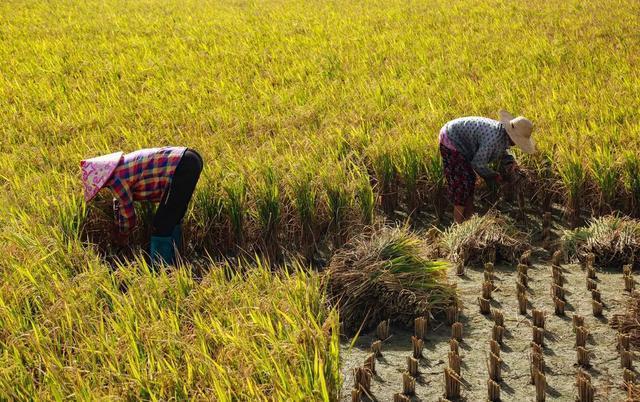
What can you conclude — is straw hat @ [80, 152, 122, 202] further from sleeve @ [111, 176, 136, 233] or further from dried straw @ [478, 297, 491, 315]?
dried straw @ [478, 297, 491, 315]

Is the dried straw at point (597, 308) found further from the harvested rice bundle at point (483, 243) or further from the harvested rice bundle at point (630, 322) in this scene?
the harvested rice bundle at point (483, 243)

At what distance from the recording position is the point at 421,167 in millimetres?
5309

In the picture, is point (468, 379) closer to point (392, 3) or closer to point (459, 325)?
point (459, 325)

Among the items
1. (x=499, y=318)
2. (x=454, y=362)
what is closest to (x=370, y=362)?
(x=454, y=362)

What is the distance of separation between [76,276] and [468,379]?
5.90ft

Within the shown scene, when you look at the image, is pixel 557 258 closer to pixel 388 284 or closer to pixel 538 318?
pixel 538 318

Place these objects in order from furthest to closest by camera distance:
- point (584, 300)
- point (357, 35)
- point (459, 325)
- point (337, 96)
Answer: point (357, 35)
point (337, 96)
point (584, 300)
point (459, 325)

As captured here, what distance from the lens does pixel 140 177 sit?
4.34 metres

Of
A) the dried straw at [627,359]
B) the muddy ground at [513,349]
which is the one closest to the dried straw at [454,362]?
the muddy ground at [513,349]

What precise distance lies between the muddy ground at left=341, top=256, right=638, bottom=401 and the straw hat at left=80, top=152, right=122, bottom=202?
4.93ft

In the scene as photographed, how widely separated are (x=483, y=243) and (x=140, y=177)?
6.07 ft

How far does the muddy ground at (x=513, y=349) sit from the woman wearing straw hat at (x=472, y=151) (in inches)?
28.3

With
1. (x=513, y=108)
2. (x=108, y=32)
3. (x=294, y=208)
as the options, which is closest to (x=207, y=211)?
(x=294, y=208)

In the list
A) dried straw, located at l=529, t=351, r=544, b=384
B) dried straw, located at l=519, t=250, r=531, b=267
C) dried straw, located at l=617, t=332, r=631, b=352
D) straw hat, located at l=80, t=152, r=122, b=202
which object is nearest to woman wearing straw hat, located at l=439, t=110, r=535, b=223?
dried straw, located at l=519, t=250, r=531, b=267
